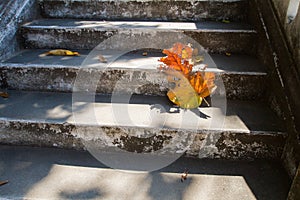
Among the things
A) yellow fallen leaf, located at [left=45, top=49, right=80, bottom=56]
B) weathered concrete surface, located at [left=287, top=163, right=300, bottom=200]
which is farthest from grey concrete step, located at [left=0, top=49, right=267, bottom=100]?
weathered concrete surface, located at [left=287, top=163, right=300, bottom=200]

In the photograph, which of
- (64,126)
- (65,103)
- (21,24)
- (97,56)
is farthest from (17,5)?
(64,126)

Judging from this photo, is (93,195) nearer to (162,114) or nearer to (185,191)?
(185,191)

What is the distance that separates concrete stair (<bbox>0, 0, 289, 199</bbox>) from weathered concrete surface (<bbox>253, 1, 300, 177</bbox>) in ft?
0.24

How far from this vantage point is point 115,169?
65.6 inches

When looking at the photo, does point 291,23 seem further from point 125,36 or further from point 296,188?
point 125,36

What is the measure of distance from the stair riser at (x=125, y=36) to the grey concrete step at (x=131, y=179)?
3.38 feet

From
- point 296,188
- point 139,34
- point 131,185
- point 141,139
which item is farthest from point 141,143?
point 139,34

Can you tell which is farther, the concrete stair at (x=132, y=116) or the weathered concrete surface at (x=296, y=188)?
the concrete stair at (x=132, y=116)

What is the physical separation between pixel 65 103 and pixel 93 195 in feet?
2.44

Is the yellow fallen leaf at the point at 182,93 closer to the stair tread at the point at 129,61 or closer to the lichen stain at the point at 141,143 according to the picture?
the stair tread at the point at 129,61

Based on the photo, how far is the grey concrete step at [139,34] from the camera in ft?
7.54

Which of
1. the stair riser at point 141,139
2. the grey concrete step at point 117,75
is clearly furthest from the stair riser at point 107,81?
the stair riser at point 141,139

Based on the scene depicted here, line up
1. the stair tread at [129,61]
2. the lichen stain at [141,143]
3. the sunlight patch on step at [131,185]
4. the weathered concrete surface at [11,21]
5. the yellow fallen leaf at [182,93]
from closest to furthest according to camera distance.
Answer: the sunlight patch on step at [131,185] → the lichen stain at [141,143] → the yellow fallen leaf at [182,93] → the stair tread at [129,61] → the weathered concrete surface at [11,21]

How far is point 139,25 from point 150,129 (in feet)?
3.74
